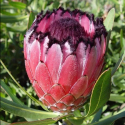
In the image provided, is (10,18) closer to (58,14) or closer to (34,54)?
(58,14)

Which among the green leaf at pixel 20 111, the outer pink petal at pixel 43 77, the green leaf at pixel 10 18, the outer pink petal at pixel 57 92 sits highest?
the green leaf at pixel 10 18

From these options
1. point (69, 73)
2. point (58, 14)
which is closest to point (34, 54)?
point (69, 73)

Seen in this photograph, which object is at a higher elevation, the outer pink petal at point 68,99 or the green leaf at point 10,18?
the green leaf at point 10,18

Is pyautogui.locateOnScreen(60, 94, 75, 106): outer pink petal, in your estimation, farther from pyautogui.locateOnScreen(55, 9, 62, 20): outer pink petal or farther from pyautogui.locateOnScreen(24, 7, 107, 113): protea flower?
pyautogui.locateOnScreen(55, 9, 62, 20): outer pink petal

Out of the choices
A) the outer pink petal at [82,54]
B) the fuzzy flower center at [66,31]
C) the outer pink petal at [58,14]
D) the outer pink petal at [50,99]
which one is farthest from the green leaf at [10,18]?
the outer pink petal at [82,54]

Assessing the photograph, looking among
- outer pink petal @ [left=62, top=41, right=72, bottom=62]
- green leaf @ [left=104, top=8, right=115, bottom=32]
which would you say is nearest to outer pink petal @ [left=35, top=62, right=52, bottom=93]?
outer pink petal @ [left=62, top=41, right=72, bottom=62]

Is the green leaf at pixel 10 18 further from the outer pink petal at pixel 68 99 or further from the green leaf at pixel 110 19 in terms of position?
the outer pink petal at pixel 68 99

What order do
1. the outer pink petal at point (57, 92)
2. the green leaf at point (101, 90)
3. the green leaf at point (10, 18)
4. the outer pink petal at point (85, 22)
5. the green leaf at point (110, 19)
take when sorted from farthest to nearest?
the green leaf at point (10, 18), the green leaf at point (110, 19), the outer pink petal at point (85, 22), the outer pink petal at point (57, 92), the green leaf at point (101, 90)
